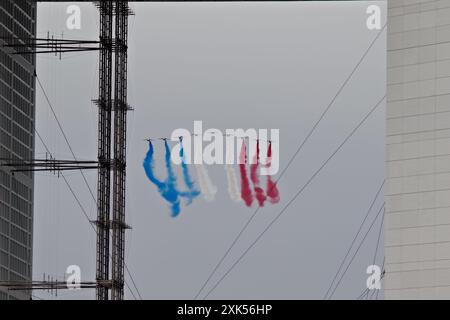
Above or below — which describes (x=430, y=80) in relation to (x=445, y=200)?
above

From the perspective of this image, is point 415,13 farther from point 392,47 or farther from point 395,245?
point 395,245
